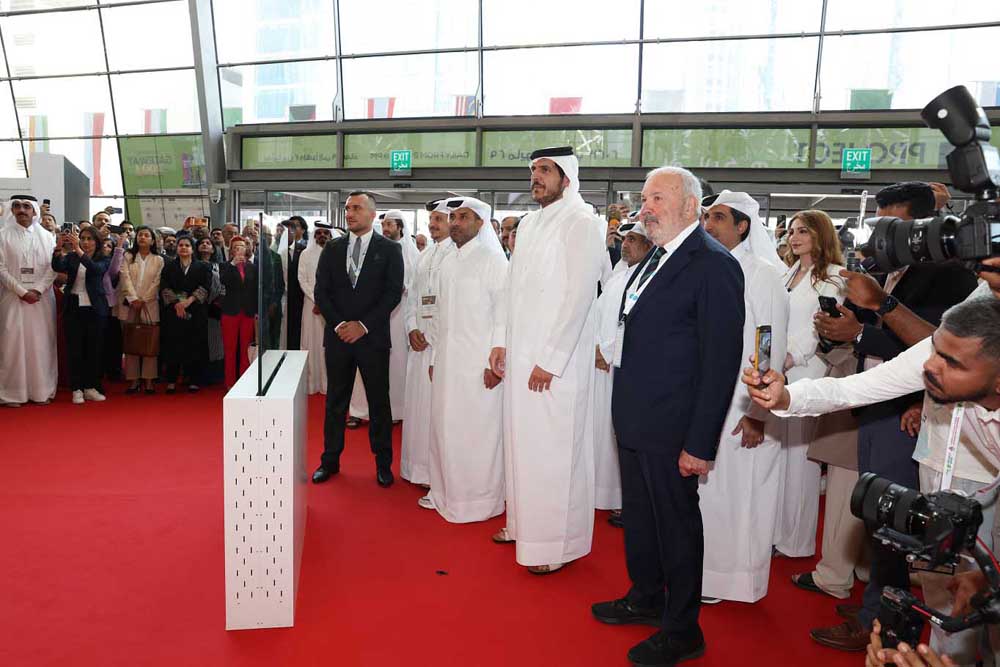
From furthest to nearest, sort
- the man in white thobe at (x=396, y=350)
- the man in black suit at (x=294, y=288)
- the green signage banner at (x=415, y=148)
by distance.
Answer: the green signage banner at (x=415, y=148) < the man in black suit at (x=294, y=288) < the man in white thobe at (x=396, y=350)

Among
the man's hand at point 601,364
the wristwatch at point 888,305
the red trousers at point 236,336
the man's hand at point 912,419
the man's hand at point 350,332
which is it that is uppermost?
the wristwatch at point 888,305

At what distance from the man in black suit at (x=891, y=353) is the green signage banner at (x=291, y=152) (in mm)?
9588

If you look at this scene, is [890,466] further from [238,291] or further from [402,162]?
[402,162]

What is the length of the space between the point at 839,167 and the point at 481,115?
479 centimetres

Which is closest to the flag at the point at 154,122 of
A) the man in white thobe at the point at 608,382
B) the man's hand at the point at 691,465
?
the man in white thobe at the point at 608,382

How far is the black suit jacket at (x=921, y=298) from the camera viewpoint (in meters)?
2.19

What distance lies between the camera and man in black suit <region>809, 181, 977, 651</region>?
2197 millimetres

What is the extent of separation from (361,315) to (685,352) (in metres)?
2.32

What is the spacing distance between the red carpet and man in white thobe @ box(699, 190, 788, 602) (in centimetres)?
12

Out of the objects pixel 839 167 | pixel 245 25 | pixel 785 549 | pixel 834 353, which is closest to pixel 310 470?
pixel 785 549

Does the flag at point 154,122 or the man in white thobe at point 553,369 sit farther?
the flag at point 154,122

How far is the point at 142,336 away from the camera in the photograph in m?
6.45

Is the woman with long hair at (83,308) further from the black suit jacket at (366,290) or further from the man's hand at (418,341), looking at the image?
the man's hand at (418,341)

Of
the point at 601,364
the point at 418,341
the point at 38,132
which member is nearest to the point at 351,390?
the point at 418,341
